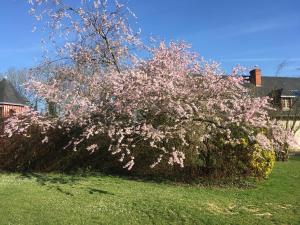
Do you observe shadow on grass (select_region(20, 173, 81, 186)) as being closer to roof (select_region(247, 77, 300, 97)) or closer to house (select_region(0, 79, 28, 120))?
house (select_region(0, 79, 28, 120))

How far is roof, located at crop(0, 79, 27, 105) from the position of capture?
40.4 m

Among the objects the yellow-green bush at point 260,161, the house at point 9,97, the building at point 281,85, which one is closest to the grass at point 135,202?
the yellow-green bush at point 260,161

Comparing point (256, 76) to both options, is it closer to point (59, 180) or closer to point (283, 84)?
point (283, 84)

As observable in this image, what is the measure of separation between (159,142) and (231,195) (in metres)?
2.57

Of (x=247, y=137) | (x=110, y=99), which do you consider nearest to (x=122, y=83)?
(x=110, y=99)

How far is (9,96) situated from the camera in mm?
41031

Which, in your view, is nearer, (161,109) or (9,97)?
(161,109)

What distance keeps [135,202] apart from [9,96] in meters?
33.2

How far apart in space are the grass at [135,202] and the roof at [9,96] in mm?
28276

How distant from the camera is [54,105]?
50.2 ft

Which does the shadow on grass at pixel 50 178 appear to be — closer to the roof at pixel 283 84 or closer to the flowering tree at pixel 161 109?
the flowering tree at pixel 161 109

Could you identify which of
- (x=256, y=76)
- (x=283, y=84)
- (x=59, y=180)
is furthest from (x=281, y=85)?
(x=59, y=180)

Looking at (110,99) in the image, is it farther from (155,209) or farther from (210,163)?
(155,209)

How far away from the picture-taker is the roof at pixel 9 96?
40375 mm
